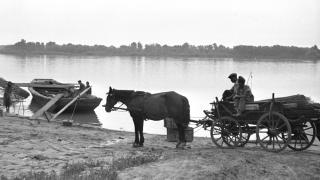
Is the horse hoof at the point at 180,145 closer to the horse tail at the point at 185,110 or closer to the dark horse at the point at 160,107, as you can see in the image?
the dark horse at the point at 160,107

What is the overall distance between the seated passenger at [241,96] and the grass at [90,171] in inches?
92.9

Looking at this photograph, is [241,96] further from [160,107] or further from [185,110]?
[160,107]

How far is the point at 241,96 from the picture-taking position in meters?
10.1

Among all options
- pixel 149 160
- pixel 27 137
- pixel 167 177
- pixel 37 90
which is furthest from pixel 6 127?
pixel 37 90

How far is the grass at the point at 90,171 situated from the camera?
709 centimetres

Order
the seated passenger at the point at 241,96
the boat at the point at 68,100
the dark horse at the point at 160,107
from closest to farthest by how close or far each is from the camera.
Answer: the seated passenger at the point at 241,96 < the dark horse at the point at 160,107 < the boat at the point at 68,100

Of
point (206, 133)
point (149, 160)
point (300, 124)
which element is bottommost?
point (206, 133)

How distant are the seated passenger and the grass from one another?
7.74 ft

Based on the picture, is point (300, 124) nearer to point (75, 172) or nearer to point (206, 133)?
point (75, 172)

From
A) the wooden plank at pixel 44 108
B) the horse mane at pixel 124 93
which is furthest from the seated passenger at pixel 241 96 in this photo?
the wooden plank at pixel 44 108

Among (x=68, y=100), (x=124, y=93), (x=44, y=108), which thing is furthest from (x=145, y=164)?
(x=68, y=100)

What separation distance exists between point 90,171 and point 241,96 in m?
4.16

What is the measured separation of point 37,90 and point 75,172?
951 inches

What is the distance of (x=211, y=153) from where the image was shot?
9.17 metres
